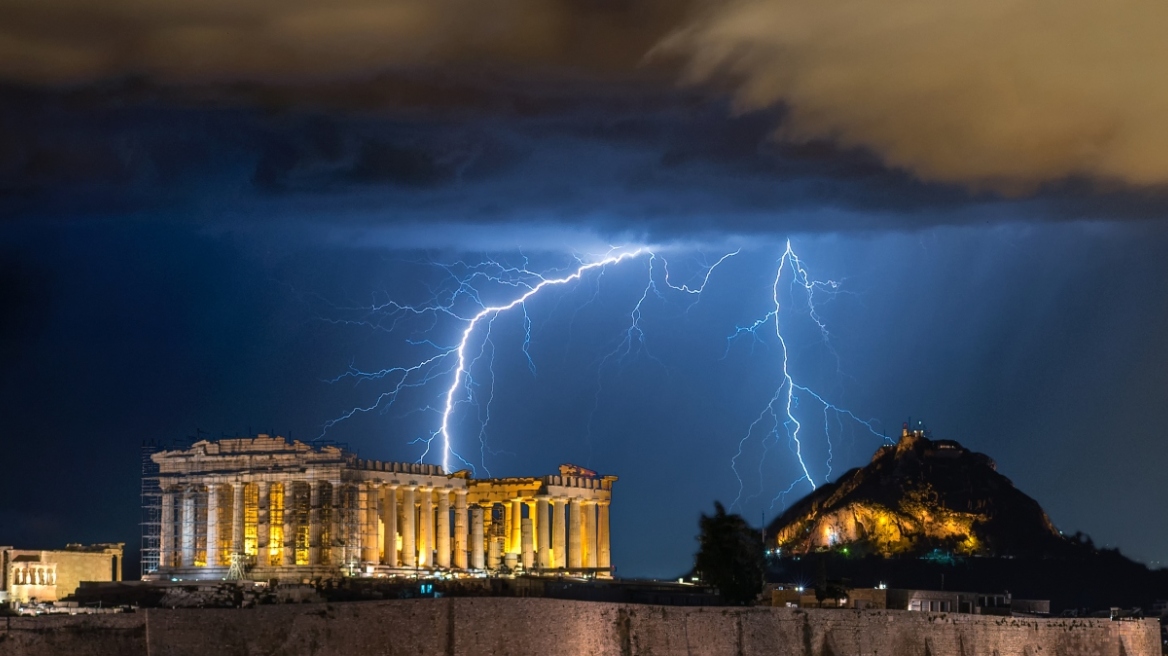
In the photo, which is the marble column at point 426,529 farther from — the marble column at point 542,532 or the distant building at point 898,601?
the distant building at point 898,601

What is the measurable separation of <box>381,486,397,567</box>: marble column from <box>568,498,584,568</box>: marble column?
1536 centimetres

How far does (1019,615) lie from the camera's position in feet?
398

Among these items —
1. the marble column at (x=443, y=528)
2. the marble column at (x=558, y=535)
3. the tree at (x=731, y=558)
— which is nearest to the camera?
the tree at (x=731, y=558)

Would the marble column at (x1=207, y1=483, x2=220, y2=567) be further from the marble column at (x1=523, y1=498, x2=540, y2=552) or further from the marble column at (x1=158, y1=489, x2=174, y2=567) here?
the marble column at (x1=523, y1=498, x2=540, y2=552)

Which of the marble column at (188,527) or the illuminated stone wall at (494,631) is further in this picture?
the marble column at (188,527)

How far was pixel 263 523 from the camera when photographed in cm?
11825

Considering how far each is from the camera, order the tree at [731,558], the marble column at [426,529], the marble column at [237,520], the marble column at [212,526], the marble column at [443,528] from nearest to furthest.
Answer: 1. the tree at [731,558]
2. the marble column at [237,520]
3. the marble column at [212,526]
4. the marble column at [426,529]
5. the marble column at [443,528]

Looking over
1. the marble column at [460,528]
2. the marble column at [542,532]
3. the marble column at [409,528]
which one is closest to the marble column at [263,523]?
the marble column at [409,528]

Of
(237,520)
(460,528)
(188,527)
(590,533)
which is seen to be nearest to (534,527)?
(590,533)

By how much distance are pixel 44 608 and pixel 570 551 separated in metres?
52.5

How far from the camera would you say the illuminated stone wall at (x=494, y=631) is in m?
74.7

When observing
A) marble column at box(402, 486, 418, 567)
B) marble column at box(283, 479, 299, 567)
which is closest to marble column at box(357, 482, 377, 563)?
marble column at box(283, 479, 299, 567)

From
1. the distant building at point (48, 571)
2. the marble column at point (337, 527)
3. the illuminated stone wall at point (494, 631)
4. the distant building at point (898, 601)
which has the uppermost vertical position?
the marble column at point (337, 527)

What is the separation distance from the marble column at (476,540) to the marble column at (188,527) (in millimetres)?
18808
